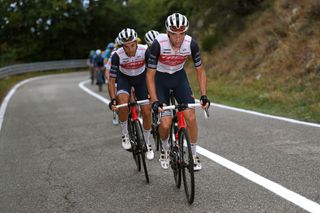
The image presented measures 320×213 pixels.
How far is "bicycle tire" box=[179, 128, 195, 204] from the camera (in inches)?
211

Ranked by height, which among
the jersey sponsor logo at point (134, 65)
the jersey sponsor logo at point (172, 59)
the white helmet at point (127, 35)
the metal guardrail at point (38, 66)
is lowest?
the metal guardrail at point (38, 66)

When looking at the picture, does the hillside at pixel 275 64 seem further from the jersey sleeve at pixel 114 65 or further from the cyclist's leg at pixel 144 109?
the jersey sleeve at pixel 114 65

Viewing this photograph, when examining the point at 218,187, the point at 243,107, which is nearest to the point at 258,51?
the point at 243,107

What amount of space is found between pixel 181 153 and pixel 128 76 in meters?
2.36

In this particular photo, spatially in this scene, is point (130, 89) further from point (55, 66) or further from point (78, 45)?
point (78, 45)

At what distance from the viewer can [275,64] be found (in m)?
16.7

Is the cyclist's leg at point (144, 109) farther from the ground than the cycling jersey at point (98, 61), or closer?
farther from the ground

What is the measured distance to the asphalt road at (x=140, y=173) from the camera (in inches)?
219

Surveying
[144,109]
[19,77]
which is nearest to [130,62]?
[144,109]

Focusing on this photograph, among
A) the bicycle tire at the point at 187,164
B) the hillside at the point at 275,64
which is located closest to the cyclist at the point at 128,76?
the bicycle tire at the point at 187,164

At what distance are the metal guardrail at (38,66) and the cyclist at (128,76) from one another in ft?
76.2

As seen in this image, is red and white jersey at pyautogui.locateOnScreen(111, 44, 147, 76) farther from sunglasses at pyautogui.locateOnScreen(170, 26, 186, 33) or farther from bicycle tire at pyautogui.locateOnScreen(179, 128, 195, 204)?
bicycle tire at pyautogui.locateOnScreen(179, 128, 195, 204)

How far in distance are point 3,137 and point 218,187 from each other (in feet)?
20.5

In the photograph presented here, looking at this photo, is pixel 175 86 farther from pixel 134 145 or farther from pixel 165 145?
pixel 134 145
